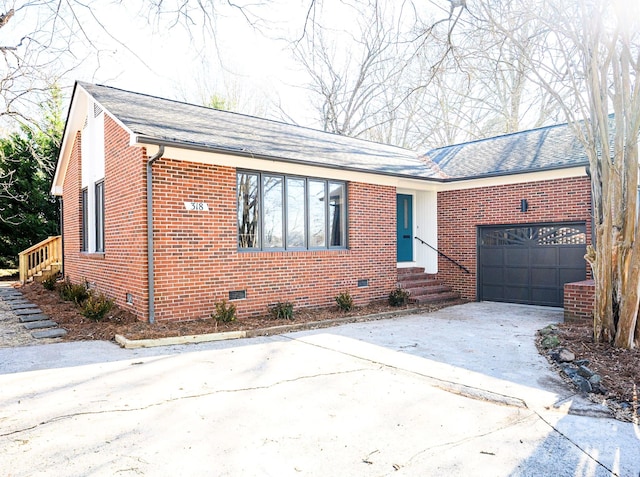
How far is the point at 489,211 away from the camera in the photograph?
38.0 feet

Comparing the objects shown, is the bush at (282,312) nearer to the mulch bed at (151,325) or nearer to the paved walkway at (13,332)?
the mulch bed at (151,325)

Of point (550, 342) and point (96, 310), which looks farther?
point (96, 310)

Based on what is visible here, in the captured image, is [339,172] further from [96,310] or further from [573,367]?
[573,367]

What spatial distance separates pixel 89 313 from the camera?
8086mm

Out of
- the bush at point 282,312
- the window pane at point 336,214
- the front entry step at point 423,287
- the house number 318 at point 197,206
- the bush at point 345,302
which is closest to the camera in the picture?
the house number 318 at point 197,206

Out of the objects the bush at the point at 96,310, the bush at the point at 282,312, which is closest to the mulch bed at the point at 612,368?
the bush at the point at 282,312

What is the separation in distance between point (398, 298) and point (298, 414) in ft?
22.5

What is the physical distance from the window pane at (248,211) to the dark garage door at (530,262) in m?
6.38

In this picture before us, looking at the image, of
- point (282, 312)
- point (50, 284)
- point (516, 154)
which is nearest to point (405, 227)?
point (516, 154)

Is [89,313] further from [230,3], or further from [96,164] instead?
[230,3]

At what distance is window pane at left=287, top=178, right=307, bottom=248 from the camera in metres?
9.31

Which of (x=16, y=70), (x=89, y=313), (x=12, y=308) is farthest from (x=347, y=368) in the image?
(x=16, y=70)

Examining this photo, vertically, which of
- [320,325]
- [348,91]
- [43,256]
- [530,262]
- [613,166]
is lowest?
[320,325]

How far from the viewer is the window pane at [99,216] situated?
1016 cm
